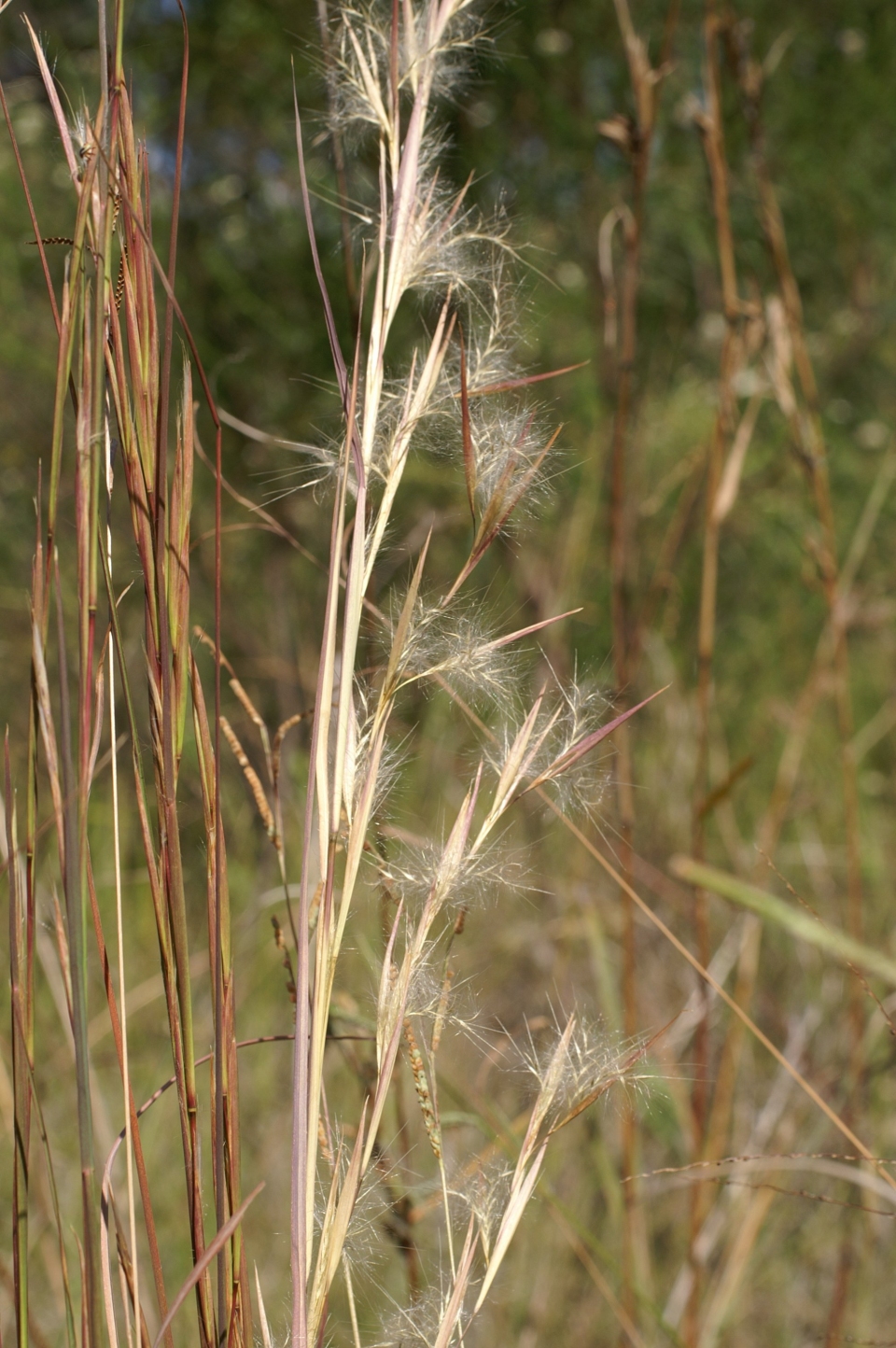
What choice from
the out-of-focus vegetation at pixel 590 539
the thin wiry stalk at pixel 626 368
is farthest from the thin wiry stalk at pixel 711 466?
the out-of-focus vegetation at pixel 590 539

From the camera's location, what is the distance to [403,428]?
330mm

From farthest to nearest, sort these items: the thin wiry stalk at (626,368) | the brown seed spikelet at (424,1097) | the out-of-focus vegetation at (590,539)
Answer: the out-of-focus vegetation at (590,539) < the thin wiry stalk at (626,368) < the brown seed spikelet at (424,1097)

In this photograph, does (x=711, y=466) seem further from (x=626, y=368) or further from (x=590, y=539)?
(x=590, y=539)

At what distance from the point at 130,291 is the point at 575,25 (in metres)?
2.59

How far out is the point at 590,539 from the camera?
234cm

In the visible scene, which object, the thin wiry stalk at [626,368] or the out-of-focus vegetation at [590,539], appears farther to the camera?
the out-of-focus vegetation at [590,539]

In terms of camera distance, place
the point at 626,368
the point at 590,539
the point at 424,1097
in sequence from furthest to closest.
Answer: the point at 590,539 < the point at 626,368 < the point at 424,1097

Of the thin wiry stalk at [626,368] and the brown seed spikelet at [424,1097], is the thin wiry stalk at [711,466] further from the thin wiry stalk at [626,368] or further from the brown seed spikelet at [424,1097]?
the brown seed spikelet at [424,1097]

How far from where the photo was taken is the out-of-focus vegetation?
123cm

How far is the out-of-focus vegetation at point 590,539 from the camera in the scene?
1.23 metres

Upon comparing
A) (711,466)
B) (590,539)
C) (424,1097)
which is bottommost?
(590,539)

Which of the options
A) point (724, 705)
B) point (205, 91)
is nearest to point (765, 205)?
point (724, 705)

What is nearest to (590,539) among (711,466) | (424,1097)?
(711,466)

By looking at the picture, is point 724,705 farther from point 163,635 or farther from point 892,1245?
point 163,635
